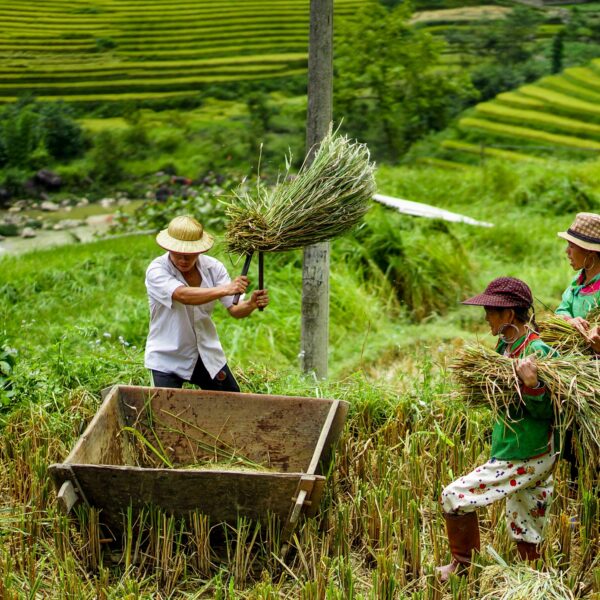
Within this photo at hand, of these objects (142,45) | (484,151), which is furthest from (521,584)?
(484,151)

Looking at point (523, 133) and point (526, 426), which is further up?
point (526, 426)

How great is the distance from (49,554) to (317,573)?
4.02 ft

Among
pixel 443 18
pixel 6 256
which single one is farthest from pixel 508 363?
pixel 443 18

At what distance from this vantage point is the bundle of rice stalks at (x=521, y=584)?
13.2 ft

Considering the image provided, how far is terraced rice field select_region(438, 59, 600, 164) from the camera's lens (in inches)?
519

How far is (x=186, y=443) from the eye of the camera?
5367 mm

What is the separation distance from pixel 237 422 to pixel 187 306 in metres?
0.67

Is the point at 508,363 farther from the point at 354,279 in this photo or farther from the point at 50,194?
the point at 50,194

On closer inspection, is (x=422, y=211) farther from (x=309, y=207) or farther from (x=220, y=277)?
(x=309, y=207)

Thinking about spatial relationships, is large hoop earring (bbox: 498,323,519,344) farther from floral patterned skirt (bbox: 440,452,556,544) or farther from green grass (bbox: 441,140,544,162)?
green grass (bbox: 441,140,544,162)

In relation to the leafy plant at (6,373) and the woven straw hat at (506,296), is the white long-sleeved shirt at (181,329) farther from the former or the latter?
the woven straw hat at (506,296)

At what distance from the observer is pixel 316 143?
5988 millimetres

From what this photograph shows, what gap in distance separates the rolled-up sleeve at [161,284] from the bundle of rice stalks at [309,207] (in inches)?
13.8

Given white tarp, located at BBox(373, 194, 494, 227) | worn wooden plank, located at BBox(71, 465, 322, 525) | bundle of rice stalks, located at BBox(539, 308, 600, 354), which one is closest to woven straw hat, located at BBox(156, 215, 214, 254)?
worn wooden plank, located at BBox(71, 465, 322, 525)
